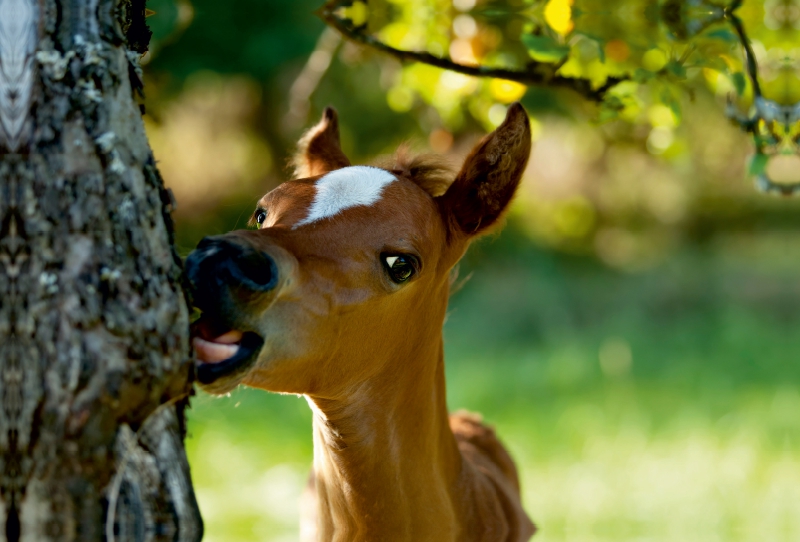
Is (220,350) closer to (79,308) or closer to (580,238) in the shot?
(79,308)

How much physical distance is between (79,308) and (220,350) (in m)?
0.42

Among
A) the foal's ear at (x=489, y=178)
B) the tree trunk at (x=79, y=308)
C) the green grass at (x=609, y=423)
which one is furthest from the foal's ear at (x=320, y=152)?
the green grass at (x=609, y=423)

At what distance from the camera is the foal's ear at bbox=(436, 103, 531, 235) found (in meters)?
2.25

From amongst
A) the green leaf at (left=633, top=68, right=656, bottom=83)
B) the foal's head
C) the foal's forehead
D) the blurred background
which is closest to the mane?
the foal's head

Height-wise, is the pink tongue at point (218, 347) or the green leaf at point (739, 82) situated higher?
the green leaf at point (739, 82)

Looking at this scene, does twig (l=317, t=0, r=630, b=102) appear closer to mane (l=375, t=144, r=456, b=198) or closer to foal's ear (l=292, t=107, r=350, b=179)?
mane (l=375, t=144, r=456, b=198)

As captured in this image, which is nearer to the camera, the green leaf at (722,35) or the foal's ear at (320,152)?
the green leaf at (722,35)

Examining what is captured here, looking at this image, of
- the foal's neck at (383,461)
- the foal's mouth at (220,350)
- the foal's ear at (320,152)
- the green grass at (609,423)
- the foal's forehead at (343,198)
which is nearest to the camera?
the foal's mouth at (220,350)

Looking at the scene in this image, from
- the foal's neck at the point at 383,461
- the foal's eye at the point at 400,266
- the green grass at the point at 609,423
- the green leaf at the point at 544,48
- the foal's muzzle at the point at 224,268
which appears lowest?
the green grass at the point at 609,423

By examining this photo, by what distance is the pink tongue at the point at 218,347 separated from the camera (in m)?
1.57

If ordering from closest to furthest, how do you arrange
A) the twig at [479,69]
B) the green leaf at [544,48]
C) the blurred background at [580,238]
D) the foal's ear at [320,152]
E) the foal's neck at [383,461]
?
the foal's neck at [383,461], the green leaf at [544,48], the twig at [479,69], the foal's ear at [320,152], the blurred background at [580,238]

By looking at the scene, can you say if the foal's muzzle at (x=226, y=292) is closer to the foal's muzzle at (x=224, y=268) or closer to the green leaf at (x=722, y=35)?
the foal's muzzle at (x=224, y=268)

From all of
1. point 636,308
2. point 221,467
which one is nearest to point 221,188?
point 636,308

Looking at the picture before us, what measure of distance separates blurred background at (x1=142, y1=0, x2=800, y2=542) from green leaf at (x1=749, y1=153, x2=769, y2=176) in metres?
0.01
